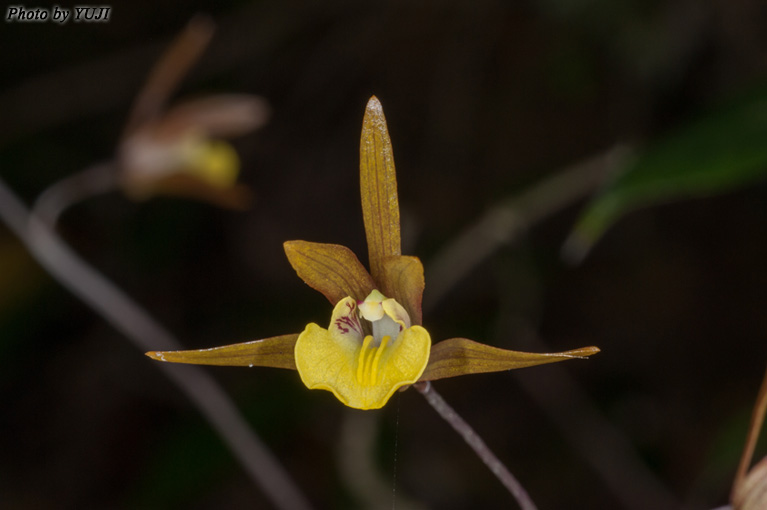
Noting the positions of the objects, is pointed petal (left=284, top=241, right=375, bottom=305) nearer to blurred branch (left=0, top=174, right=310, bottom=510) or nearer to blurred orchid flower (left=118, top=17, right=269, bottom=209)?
blurred orchid flower (left=118, top=17, right=269, bottom=209)

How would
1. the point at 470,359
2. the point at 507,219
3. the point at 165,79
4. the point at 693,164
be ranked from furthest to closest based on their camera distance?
the point at 507,219
the point at 165,79
the point at 693,164
the point at 470,359

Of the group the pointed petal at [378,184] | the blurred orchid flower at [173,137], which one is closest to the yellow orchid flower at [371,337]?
the pointed petal at [378,184]

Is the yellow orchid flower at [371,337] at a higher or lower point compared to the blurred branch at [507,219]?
lower

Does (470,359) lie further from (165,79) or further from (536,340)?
(536,340)

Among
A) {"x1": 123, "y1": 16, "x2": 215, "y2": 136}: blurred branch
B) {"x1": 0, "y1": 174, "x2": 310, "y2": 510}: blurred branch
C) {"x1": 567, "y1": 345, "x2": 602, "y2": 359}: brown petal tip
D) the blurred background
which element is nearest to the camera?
{"x1": 567, "y1": 345, "x2": 602, "y2": 359}: brown petal tip

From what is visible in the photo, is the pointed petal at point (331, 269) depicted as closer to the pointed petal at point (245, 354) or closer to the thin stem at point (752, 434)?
the pointed petal at point (245, 354)

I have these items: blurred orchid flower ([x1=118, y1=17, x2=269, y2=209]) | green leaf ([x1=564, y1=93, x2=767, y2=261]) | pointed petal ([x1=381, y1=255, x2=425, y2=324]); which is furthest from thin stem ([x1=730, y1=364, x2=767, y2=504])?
blurred orchid flower ([x1=118, y1=17, x2=269, y2=209])

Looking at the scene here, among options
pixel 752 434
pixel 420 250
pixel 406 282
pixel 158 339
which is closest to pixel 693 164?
→ pixel 752 434
